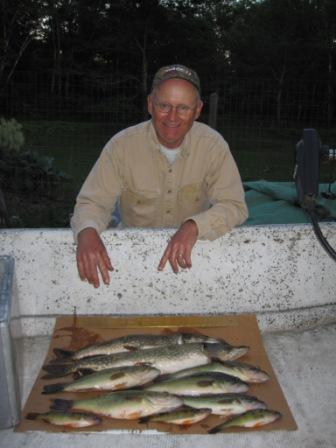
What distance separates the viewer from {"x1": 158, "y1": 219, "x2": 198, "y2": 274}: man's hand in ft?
9.44

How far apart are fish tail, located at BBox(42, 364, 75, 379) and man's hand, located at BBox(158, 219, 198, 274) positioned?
2.51ft

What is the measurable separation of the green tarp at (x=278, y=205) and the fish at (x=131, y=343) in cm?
203

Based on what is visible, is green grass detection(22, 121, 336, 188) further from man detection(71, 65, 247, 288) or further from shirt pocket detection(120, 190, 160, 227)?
man detection(71, 65, 247, 288)

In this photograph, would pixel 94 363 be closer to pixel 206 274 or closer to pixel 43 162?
pixel 206 274

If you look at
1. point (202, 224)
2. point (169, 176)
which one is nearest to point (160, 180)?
point (169, 176)

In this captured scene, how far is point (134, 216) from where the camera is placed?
3617 mm

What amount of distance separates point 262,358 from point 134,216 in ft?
4.45

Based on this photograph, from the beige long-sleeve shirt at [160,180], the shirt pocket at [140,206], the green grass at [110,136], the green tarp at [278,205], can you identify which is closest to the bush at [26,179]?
the green tarp at [278,205]

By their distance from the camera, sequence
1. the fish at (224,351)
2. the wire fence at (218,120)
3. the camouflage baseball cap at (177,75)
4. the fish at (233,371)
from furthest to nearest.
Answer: the wire fence at (218,120) → the camouflage baseball cap at (177,75) → the fish at (224,351) → the fish at (233,371)

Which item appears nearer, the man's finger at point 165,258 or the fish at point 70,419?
the fish at point 70,419

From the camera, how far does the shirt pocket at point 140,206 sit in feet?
11.4

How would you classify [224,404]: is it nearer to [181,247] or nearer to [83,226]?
[181,247]

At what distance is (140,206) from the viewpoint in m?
3.54

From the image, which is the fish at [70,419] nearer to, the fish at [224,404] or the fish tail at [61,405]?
the fish tail at [61,405]
